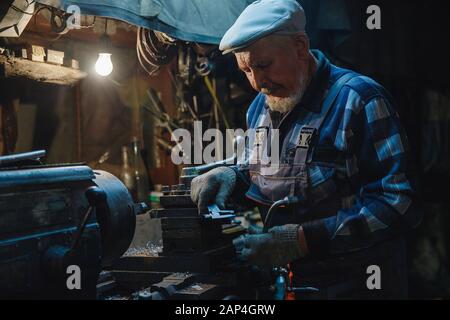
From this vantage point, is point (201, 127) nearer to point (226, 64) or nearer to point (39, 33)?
point (226, 64)

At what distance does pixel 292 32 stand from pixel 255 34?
29 centimetres

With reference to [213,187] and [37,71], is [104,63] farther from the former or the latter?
[213,187]

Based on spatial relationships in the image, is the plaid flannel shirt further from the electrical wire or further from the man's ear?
the electrical wire

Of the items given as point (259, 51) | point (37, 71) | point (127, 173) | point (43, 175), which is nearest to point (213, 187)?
point (259, 51)

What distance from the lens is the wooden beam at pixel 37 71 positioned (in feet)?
14.6

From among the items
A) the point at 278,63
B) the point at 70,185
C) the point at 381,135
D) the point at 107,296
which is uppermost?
the point at 278,63

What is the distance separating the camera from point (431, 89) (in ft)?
25.3

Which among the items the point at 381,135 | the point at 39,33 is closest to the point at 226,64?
the point at 39,33

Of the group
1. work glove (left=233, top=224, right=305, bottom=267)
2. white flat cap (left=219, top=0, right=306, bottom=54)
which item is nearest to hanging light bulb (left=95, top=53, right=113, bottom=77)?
white flat cap (left=219, top=0, right=306, bottom=54)

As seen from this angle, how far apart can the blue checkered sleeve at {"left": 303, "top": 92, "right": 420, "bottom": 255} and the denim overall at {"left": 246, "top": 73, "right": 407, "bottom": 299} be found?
0.14 metres

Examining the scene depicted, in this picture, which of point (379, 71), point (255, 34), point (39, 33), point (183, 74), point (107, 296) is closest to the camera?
point (107, 296)

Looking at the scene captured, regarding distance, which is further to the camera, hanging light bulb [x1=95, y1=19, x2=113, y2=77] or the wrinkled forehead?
hanging light bulb [x1=95, y1=19, x2=113, y2=77]

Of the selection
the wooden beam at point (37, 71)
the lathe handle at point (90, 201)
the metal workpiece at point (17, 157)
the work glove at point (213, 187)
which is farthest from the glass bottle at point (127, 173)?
the lathe handle at point (90, 201)

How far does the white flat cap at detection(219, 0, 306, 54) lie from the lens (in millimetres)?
3102
